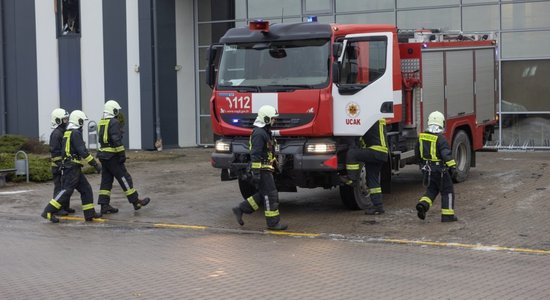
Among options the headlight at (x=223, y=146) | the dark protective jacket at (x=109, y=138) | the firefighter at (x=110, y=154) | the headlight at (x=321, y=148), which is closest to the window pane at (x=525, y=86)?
the headlight at (x=321, y=148)

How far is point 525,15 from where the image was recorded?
19.9m

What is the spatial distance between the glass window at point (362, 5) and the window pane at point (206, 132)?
6010 mm

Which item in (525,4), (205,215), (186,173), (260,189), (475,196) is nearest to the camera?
(260,189)

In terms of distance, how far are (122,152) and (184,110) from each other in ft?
41.9

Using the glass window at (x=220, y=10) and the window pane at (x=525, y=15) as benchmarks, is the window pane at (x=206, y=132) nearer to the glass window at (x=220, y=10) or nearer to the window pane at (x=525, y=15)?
the glass window at (x=220, y=10)

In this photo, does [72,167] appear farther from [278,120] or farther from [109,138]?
[278,120]

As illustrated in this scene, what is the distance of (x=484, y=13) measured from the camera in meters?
20.3

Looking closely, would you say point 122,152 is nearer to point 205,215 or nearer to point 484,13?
point 205,215

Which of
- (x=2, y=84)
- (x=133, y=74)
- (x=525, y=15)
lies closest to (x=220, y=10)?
(x=133, y=74)

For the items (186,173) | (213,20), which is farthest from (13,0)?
(186,173)

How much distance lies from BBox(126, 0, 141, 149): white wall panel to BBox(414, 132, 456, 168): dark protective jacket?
570 inches

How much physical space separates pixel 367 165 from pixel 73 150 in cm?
455

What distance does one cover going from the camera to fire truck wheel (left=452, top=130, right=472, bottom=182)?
546 inches

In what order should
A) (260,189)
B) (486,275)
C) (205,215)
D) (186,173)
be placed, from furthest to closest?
(186,173) → (205,215) → (260,189) → (486,275)
